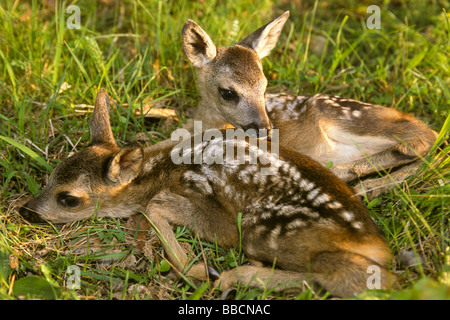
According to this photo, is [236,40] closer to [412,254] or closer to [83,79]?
[83,79]

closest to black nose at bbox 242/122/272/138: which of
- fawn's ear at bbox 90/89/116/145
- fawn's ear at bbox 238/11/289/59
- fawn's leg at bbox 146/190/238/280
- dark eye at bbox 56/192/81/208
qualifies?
fawn's leg at bbox 146/190/238/280

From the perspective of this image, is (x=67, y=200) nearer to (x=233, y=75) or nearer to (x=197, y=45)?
(x=233, y=75)

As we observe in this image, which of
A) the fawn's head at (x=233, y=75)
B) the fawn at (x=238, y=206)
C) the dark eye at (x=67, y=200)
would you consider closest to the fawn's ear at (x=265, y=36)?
the fawn's head at (x=233, y=75)

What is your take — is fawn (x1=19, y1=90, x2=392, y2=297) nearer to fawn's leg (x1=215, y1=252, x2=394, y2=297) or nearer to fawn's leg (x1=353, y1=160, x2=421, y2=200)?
fawn's leg (x1=215, y1=252, x2=394, y2=297)

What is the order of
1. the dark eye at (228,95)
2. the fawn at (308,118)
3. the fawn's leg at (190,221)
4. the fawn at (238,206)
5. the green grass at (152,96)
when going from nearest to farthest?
Result: 1. the fawn at (238,206)
2. the green grass at (152,96)
3. the fawn's leg at (190,221)
4. the fawn at (308,118)
5. the dark eye at (228,95)

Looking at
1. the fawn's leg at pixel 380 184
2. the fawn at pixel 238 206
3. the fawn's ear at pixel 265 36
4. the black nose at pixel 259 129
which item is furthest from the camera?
the fawn's ear at pixel 265 36

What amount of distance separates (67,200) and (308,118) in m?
2.08

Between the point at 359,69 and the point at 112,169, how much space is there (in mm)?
2775

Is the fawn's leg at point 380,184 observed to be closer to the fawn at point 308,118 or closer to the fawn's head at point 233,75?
the fawn at point 308,118

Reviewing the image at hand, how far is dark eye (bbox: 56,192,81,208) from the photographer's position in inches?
137

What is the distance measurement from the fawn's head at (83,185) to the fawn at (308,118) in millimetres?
1098

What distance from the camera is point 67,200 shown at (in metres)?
3.50

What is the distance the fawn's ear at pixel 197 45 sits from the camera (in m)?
4.21
